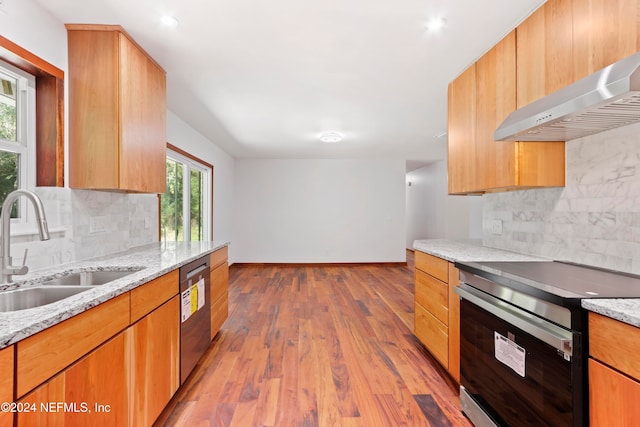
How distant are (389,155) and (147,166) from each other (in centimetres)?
502

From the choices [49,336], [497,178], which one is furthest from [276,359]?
[497,178]

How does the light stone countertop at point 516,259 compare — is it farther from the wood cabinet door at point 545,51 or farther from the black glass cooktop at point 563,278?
the wood cabinet door at point 545,51

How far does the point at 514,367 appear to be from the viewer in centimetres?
137

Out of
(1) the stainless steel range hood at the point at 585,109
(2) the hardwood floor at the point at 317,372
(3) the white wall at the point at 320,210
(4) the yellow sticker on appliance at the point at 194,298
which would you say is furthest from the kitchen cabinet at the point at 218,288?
(3) the white wall at the point at 320,210

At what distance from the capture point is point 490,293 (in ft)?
5.10

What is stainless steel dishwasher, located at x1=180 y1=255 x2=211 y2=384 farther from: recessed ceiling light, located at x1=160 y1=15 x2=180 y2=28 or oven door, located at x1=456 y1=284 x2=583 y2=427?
oven door, located at x1=456 y1=284 x2=583 y2=427

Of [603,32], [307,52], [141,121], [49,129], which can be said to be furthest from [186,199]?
[603,32]

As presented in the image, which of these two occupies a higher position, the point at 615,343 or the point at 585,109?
the point at 585,109

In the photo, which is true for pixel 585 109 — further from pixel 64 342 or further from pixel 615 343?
pixel 64 342

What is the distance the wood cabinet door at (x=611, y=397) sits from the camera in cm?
93

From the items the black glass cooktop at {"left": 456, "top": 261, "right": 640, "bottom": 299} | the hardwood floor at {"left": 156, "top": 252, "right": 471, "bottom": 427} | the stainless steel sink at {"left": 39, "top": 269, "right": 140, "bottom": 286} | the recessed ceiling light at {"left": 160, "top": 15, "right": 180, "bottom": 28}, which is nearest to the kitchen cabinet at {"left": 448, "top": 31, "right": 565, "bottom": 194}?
the black glass cooktop at {"left": 456, "top": 261, "right": 640, "bottom": 299}

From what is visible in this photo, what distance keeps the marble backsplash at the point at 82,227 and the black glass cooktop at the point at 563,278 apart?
2.43m

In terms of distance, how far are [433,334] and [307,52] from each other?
2.31m

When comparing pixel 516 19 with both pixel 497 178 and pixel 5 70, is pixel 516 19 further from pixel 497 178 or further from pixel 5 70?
pixel 5 70
